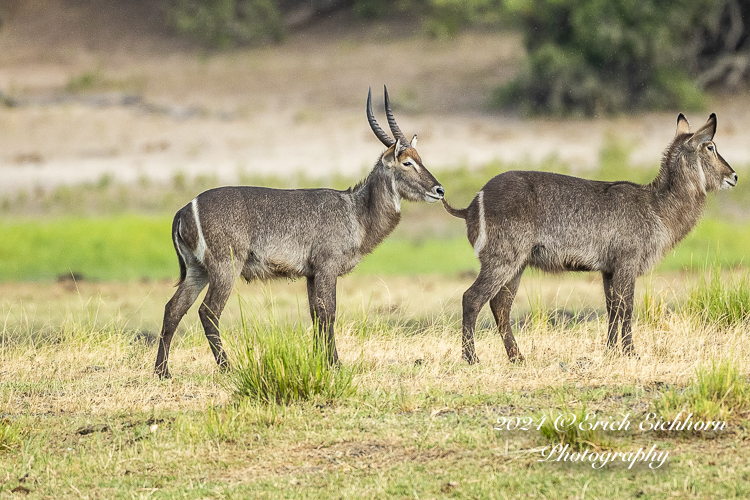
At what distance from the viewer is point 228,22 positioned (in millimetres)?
28078

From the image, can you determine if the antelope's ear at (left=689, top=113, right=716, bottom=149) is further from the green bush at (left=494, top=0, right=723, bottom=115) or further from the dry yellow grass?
the green bush at (left=494, top=0, right=723, bottom=115)

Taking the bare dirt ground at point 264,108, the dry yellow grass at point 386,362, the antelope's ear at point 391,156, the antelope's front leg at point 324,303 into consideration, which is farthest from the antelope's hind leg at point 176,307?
the bare dirt ground at point 264,108

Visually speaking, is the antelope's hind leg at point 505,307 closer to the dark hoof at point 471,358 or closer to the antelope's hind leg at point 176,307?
the dark hoof at point 471,358

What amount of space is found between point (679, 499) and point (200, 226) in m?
3.53

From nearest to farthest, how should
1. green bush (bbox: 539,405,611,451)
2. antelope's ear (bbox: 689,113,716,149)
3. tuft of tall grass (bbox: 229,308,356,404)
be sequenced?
green bush (bbox: 539,405,611,451)
tuft of tall grass (bbox: 229,308,356,404)
antelope's ear (bbox: 689,113,716,149)

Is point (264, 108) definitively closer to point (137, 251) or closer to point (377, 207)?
point (137, 251)

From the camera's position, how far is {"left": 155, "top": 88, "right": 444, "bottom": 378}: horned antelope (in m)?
6.73

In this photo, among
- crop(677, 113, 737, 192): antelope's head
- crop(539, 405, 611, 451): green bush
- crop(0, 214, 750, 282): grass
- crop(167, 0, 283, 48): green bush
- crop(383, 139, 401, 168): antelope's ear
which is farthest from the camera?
crop(167, 0, 283, 48): green bush

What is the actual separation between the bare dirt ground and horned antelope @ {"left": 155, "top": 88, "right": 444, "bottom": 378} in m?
9.53

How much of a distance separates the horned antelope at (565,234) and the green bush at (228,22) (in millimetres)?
21701

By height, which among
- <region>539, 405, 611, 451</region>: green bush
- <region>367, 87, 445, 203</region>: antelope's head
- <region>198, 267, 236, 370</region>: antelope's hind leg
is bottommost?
<region>539, 405, 611, 451</region>: green bush

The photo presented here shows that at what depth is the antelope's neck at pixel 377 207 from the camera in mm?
7207

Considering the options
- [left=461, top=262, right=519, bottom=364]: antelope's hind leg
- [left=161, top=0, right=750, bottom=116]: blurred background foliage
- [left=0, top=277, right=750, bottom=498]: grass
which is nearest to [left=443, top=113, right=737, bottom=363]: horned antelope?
[left=461, top=262, right=519, bottom=364]: antelope's hind leg

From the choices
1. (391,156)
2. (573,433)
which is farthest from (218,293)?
(573,433)
